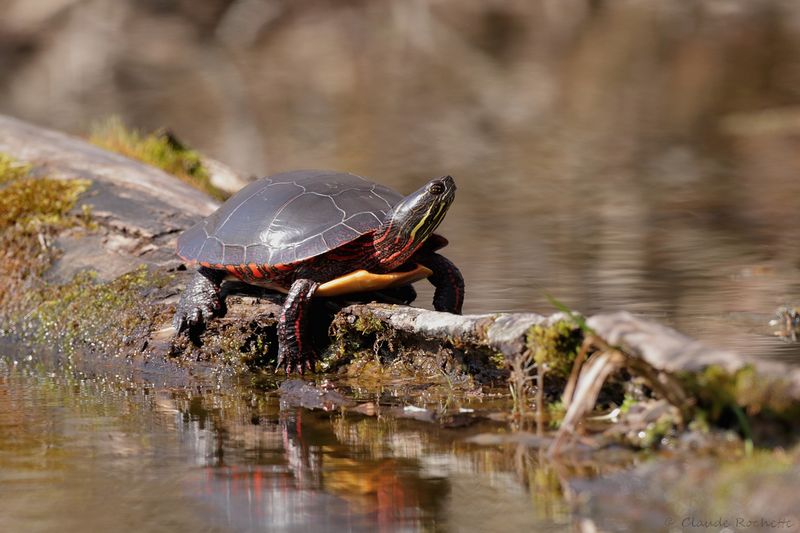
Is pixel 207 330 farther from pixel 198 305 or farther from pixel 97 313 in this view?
pixel 97 313

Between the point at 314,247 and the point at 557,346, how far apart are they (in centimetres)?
154

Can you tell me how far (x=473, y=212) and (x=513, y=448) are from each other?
25.0ft

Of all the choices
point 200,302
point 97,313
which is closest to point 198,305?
point 200,302

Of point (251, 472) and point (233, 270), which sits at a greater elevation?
point (233, 270)

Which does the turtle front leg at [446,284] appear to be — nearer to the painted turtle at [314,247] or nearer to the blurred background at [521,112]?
the painted turtle at [314,247]

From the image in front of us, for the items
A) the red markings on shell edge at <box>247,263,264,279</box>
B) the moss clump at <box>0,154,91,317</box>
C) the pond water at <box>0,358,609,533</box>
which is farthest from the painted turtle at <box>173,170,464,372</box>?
the moss clump at <box>0,154,91,317</box>

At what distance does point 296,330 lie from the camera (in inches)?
211

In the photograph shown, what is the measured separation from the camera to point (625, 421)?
380 centimetres

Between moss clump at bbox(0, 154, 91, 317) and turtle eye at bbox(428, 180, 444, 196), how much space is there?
2765 millimetres

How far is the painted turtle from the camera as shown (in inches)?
209

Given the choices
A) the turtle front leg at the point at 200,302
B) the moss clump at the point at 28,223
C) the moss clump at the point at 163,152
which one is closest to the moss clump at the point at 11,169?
the moss clump at the point at 28,223

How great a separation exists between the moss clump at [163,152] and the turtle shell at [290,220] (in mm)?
3779

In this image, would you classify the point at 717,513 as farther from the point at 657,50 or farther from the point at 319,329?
the point at 657,50

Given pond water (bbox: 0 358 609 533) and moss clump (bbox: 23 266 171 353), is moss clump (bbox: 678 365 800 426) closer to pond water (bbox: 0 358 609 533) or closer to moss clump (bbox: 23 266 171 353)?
pond water (bbox: 0 358 609 533)
